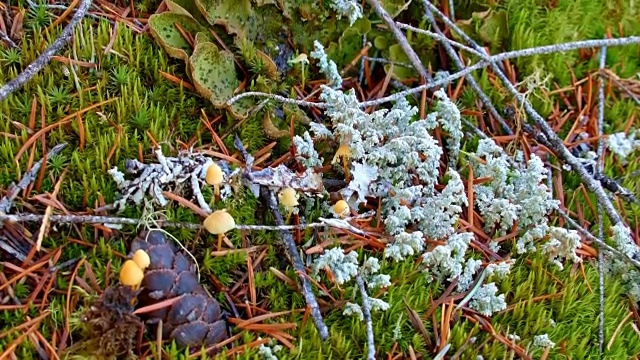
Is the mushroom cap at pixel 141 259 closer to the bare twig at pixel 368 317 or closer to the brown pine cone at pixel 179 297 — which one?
the brown pine cone at pixel 179 297

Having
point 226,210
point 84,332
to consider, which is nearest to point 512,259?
point 226,210

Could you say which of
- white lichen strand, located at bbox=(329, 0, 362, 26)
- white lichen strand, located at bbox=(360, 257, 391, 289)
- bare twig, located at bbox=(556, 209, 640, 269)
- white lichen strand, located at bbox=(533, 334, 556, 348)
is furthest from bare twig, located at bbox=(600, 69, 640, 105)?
white lichen strand, located at bbox=(360, 257, 391, 289)

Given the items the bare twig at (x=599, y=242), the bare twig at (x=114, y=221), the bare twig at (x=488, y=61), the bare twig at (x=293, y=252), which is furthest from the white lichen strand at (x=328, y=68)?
the bare twig at (x=599, y=242)

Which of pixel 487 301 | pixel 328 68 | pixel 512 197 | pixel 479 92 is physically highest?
Result: pixel 328 68

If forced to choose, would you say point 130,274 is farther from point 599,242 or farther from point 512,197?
point 599,242

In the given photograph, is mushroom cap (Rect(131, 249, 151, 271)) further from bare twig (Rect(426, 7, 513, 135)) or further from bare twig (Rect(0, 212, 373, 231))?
bare twig (Rect(426, 7, 513, 135))

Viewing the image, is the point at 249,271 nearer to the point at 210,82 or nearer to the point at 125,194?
the point at 125,194

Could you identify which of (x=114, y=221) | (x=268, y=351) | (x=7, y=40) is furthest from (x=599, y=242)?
(x=7, y=40)
